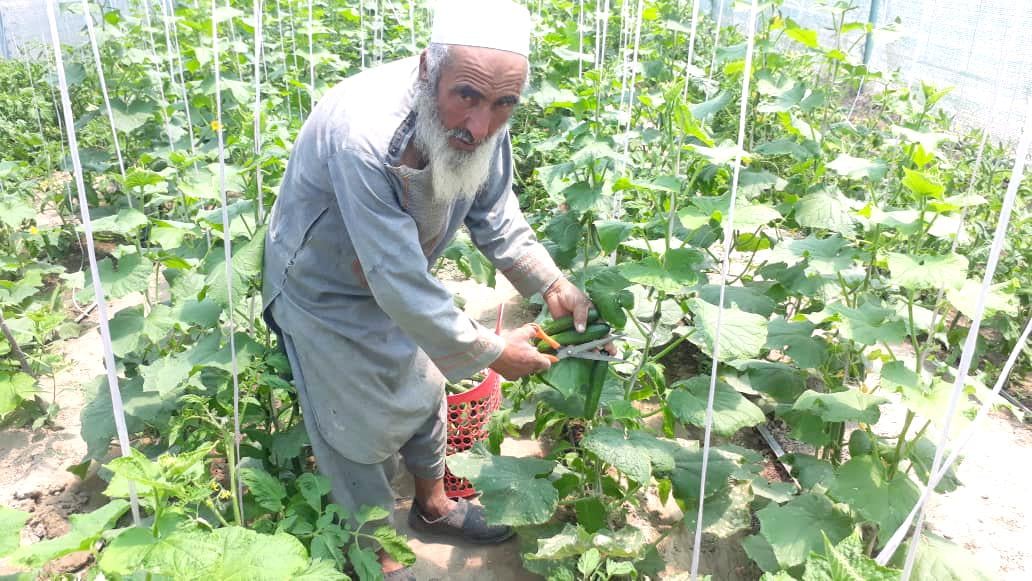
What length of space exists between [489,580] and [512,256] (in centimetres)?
114

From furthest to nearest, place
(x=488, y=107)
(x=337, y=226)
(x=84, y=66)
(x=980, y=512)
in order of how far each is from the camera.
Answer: (x=84, y=66)
(x=980, y=512)
(x=337, y=226)
(x=488, y=107)

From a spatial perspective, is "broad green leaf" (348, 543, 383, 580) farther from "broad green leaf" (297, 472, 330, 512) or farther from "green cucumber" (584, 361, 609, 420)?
"green cucumber" (584, 361, 609, 420)

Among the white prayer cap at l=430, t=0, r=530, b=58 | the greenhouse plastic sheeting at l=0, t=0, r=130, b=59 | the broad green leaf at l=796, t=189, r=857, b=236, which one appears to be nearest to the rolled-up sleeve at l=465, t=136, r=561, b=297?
the white prayer cap at l=430, t=0, r=530, b=58

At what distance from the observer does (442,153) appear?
203cm

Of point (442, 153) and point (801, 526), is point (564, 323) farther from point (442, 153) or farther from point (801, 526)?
point (801, 526)

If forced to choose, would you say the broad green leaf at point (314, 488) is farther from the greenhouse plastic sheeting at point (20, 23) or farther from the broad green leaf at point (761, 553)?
the greenhouse plastic sheeting at point (20, 23)

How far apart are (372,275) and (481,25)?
0.70 m

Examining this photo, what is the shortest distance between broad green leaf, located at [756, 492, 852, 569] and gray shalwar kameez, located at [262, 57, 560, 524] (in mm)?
980

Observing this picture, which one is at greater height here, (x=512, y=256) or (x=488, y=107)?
(x=488, y=107)

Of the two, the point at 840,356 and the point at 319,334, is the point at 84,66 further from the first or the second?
the point at 840,356

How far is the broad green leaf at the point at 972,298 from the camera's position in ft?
6.32

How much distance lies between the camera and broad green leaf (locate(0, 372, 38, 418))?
3006 mm

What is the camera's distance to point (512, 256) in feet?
8.63

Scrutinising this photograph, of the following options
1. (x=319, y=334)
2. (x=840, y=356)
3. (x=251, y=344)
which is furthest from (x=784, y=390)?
(x=251, y=344)
